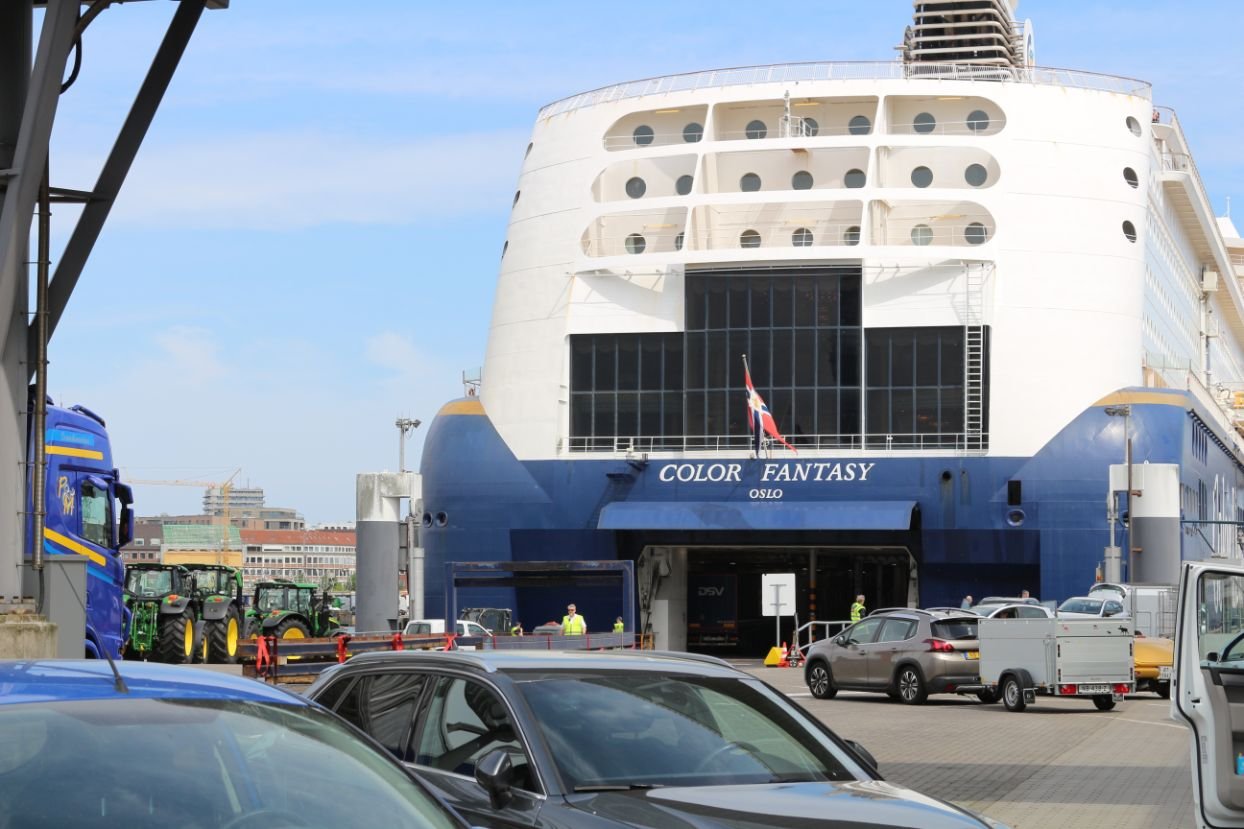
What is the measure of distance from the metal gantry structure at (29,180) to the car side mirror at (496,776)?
28.4 feet

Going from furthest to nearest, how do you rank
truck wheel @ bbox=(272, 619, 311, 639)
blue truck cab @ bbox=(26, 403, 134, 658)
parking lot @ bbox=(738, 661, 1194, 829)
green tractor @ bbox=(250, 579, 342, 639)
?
green tractor @ bbox=(250, 579, 342, 639), truck wheel @ bbox=(272, 619, 311, 639), blue truck cab @ bbox=(26, 403, 134, 658), parking lot @ bbox=(738, 661, 1194, 829)

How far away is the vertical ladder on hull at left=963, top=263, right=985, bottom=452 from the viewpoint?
154 ft

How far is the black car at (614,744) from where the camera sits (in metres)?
6.61

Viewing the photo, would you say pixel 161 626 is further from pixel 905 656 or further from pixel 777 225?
pixel 777 225

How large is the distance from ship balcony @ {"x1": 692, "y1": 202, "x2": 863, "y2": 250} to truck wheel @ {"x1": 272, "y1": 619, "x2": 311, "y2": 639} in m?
16.4

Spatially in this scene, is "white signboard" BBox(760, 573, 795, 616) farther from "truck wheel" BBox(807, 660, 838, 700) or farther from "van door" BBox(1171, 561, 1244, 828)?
"van door" BBox(1171, 561, 1244, 828)

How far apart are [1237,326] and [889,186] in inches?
1907

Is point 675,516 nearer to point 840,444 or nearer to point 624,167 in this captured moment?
point 840,444

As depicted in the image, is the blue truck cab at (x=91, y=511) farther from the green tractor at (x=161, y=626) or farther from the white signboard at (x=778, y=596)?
the white signboard at (x=778, y=596)

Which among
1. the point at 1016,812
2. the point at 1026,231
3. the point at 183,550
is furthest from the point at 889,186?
the point at 183,550

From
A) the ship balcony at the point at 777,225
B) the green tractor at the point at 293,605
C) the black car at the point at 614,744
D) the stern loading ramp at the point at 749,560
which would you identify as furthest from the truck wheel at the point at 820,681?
the ship balcony at the point at 777,225

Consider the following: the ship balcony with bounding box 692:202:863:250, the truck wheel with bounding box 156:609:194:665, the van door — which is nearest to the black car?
the van door

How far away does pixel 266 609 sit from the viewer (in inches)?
1622

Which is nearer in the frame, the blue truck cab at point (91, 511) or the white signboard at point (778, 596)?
the blue truck cab at point (91, 511)
